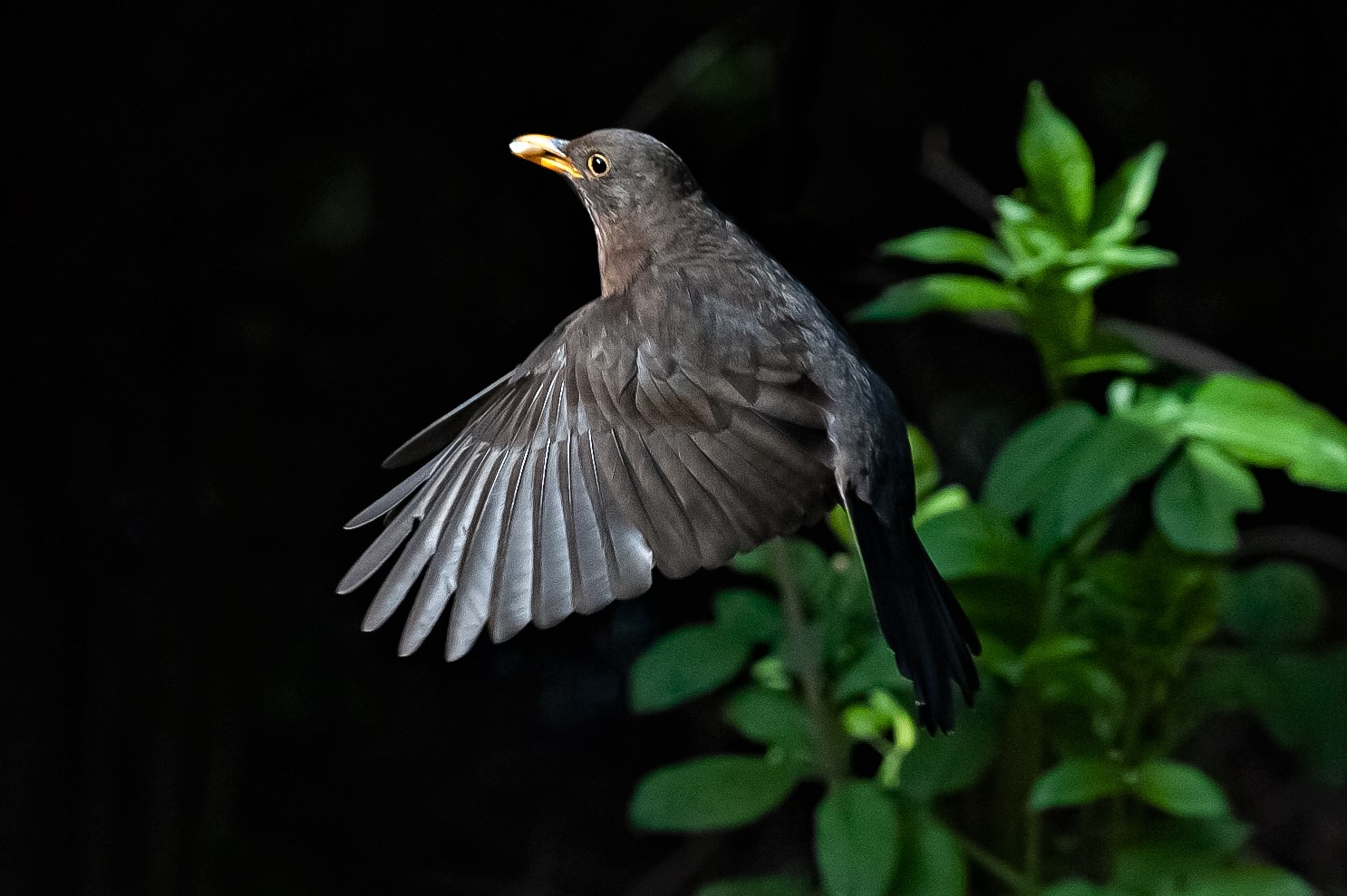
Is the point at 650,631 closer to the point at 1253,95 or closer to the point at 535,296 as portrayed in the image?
the point at 535,296

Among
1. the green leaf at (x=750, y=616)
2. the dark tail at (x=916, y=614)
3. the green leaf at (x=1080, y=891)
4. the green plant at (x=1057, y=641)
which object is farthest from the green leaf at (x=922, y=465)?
the green leaf at (x=1080, y=891)

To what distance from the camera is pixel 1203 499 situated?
139 centimetres

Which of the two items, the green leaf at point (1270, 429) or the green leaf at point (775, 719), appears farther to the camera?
the green leaf at point (775, 719)

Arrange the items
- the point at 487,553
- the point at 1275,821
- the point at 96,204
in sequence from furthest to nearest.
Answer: the point at 1275,821 → the point at 96,204 → the point at 487,553

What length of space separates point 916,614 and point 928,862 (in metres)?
0.40

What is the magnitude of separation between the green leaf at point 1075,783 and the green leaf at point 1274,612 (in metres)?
0.32

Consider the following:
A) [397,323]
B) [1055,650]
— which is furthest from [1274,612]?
[397,323]

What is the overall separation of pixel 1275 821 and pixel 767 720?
127 cm

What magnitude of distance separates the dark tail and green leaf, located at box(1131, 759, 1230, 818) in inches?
13.0

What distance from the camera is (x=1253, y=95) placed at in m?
2.24

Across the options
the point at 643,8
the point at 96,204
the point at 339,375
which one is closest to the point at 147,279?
the point at 96,204

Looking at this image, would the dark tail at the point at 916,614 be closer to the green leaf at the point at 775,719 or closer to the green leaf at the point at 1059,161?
the green leaf at the point at 775,719

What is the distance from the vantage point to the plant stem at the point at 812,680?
5.09ft

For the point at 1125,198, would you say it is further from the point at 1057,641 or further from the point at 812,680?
the point at 812,680
